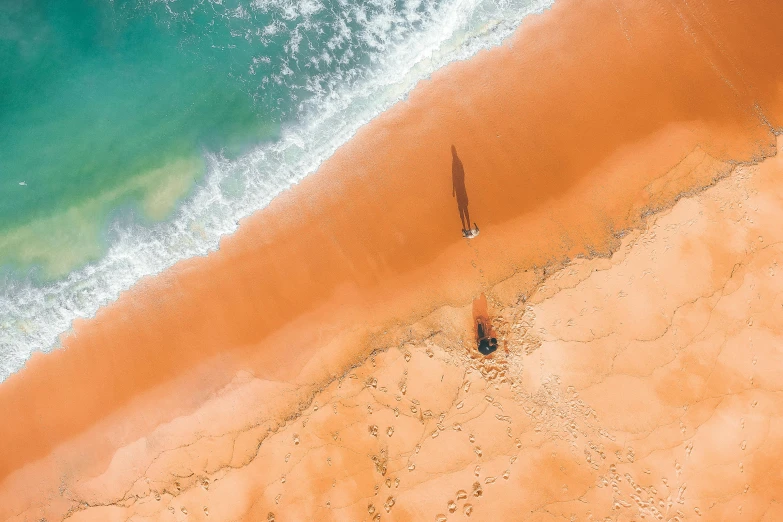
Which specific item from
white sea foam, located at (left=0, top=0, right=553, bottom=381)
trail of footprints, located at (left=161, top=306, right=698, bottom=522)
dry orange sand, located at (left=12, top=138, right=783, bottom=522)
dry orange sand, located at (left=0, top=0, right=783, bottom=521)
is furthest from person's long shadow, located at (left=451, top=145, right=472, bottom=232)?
trail of footprints, located at (left=161, top=306, right=698, bottom=522)

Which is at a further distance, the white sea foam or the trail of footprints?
the white sea foam

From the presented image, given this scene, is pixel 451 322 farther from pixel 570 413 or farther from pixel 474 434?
pixel 570 413

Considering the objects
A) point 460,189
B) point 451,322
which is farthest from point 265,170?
point 451,322

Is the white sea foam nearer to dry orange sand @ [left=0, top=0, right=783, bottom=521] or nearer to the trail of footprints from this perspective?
dry orange sand @ [left=0, top=0, right=783, bottom=521]

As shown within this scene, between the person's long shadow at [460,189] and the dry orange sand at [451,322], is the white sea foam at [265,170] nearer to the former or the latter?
the dry orange sand at [451,322]

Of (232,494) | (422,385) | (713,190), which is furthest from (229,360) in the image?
(713,190)
